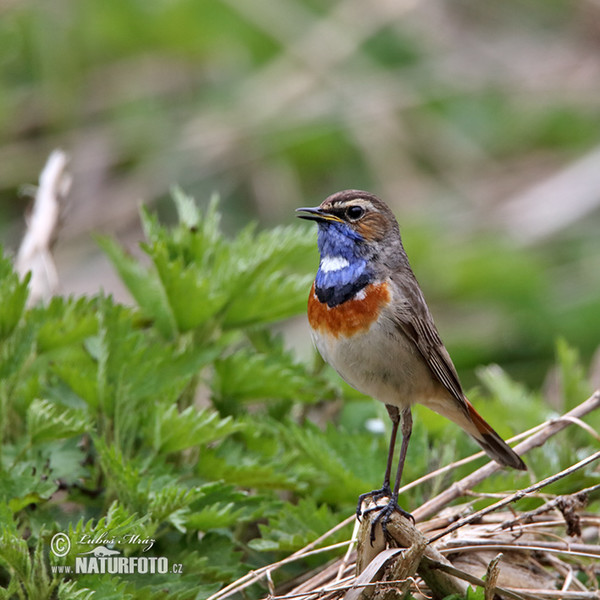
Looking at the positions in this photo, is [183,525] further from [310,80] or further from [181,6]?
[181,6]

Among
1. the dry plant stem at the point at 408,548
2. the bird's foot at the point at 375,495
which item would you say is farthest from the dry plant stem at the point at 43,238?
the dry plant stem at the point at 408,548

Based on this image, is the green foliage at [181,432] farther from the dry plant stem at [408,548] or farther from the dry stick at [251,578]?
the dry plant stem at [408,548]

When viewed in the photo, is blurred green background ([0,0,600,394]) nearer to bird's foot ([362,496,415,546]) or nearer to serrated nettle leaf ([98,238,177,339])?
serrated nettle leaf ([98,238,177,339])

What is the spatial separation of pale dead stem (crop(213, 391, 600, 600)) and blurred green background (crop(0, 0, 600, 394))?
3230 millimetres

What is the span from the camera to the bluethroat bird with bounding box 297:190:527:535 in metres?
3.61

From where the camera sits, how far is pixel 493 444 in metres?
3.75

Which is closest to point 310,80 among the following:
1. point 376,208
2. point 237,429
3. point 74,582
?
point 376,208

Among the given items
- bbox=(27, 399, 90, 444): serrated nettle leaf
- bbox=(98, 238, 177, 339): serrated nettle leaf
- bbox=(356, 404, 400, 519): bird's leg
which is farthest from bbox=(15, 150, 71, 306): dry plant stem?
bbox=(356, 404, 400, 519): bird's leg

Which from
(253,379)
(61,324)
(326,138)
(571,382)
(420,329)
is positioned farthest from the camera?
(326,138)

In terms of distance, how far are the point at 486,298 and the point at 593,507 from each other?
372 cm

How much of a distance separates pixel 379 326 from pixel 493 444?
0.68 m

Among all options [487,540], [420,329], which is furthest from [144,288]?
[487,540]

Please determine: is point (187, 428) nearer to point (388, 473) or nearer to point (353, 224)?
point (388, 473)

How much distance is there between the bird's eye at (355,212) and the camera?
153 inches
